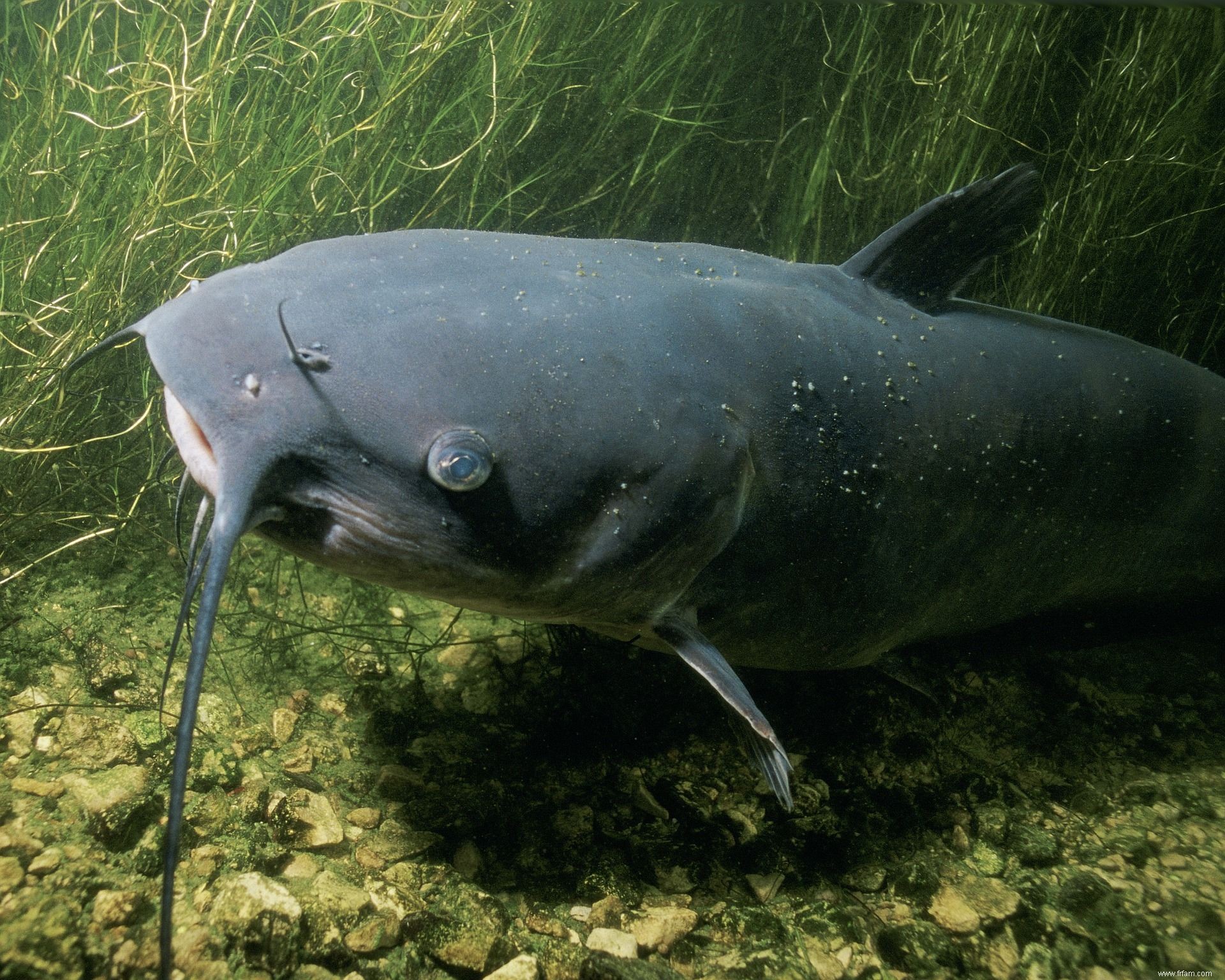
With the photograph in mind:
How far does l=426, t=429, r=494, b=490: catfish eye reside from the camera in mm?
1279

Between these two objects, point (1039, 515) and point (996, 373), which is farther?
point (1039, 515)

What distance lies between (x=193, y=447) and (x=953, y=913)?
199 cm

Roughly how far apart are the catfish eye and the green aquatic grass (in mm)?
2034

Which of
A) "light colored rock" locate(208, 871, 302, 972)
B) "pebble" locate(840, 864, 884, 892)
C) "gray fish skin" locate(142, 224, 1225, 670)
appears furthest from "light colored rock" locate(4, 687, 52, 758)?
"pebble" locate(840, 864, 884, 892)

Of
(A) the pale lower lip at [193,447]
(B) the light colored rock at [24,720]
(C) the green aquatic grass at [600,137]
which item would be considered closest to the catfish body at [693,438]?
(A) the pale lower lip at [193,447]

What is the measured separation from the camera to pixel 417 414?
50.6 inches

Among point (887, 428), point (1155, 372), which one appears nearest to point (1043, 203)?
point (1155, 372)

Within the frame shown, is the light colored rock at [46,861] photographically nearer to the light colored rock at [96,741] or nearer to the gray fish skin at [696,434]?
the light colored rock at [96,741]

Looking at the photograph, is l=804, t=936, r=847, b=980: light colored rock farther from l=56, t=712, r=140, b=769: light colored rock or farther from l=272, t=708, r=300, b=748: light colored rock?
l=56, t=712, r=140, b=769: light colored rock

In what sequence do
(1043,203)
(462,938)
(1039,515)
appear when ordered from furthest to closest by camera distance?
(1043,203)
(1039,515)
(462,938)

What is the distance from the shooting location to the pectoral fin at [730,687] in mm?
1588

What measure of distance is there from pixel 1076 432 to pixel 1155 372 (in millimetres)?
497

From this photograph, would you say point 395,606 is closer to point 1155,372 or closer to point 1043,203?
point 1155,372

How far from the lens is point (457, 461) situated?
50.4 inches
